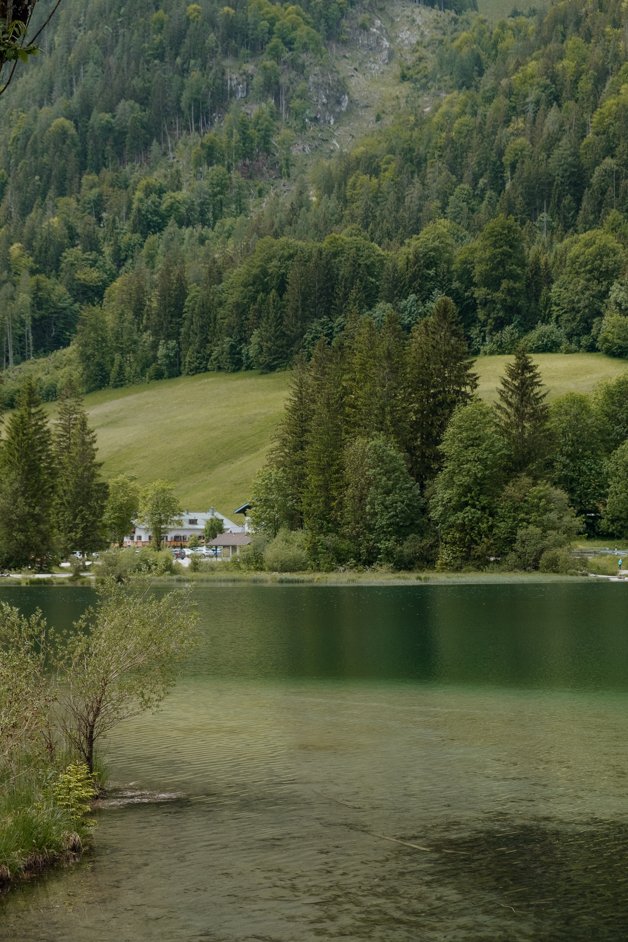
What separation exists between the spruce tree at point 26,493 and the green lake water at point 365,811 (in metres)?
73.6

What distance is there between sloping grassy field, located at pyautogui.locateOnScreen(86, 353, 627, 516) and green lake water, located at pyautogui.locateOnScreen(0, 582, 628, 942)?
106 m

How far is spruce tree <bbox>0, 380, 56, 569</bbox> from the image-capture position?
373ft

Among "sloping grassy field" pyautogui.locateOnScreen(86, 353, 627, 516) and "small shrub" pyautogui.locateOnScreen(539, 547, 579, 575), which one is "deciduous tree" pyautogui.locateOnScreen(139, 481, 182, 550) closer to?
"sloping grassy field" pyautogui.locateOnScreen(86, 353, 627, 516)

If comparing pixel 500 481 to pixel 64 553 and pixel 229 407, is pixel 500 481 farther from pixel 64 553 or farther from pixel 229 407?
pixel 229 407

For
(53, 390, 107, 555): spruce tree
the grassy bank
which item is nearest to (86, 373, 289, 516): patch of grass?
(53, 390, 107, 555): spruce tree

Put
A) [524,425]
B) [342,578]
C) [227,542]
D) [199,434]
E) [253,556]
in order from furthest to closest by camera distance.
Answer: [199,434]
[227,542]
[253,556]
[524,425]
[342,578]

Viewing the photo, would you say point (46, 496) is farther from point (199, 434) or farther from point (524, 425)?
point (199, 434)

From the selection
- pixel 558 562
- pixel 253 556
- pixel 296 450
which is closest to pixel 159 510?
pixel 296 450

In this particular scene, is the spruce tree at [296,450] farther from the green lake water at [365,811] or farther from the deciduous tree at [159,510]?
the green lake water at [365,811]

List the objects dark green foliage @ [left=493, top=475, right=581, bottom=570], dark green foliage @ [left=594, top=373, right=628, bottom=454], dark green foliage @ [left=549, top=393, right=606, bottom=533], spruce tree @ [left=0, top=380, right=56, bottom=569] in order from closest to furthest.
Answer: dark green foliage @ [left=493, top=475, right=581, bottom=570] → spruce tree @ [left=0, top=380, right=56, bottom=569] → dark green foliage @ [left=549, top=393, right=606, bottom=533] → dark green foliage @ [left=594, top=373, right=628, bottom=454]

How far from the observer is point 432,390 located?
11062 centimetres

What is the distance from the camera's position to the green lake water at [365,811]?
51.2ft

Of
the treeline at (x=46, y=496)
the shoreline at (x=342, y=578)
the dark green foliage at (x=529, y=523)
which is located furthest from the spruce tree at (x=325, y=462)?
the dark green foliage at (x=529, y=523)

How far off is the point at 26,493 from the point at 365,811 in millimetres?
98956
